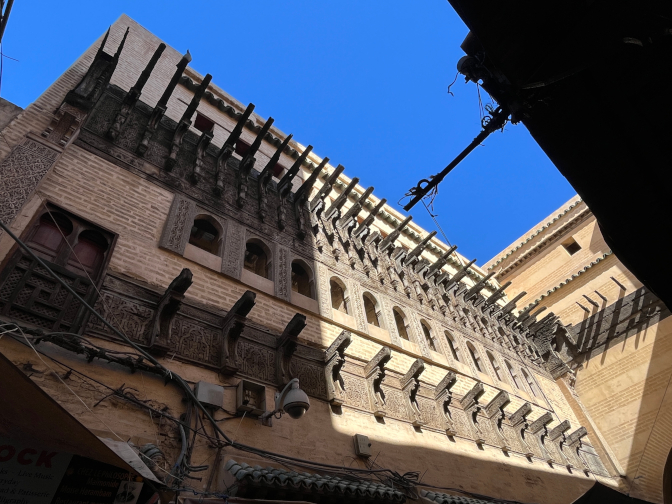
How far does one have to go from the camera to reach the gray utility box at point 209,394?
4065mm

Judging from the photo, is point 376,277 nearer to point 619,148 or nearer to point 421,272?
point 421,272

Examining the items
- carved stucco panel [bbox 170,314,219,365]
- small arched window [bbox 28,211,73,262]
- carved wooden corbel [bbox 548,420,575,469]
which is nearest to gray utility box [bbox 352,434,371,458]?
carved stucco panel [bbox 170,314,219,365]

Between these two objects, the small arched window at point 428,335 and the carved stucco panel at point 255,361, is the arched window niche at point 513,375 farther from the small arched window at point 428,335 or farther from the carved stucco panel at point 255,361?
the carved stucco panel at point 255,361

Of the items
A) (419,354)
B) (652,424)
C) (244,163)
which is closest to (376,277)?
(419,354)

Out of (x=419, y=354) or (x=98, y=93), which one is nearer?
(x=98, y=93)

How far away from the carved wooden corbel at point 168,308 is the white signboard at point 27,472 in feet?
4.99

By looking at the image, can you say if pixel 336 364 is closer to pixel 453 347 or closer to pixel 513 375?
pixel 453 347

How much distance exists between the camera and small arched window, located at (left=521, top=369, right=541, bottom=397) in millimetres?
10680

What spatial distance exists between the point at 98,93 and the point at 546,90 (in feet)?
20.1

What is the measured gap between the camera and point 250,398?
14.7 feet

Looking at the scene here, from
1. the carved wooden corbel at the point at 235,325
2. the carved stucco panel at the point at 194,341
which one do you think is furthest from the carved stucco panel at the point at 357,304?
the carved stucco panel at the point at 194,341

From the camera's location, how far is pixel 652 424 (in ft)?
34.1

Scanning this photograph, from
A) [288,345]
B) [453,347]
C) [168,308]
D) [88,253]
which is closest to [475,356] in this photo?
[453,347]

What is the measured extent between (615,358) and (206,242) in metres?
11.8
